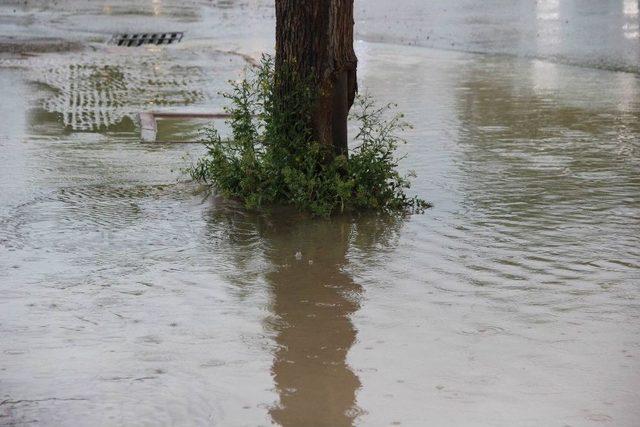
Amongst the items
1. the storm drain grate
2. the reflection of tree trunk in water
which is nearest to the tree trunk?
the reflection of tree trunk in water

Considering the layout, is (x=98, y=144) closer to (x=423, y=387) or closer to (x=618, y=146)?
(x=618, y=146)

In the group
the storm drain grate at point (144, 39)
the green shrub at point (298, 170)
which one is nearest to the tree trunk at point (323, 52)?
the green shrub at point (298, 170)

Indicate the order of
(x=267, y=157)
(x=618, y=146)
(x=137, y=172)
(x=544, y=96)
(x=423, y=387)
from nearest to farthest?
(x=423, y=387) < (x=267, y=157) < (x=137, y=172) < (x=618, y=146) < (x=544, y=96)

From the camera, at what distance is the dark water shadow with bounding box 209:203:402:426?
16.4ft

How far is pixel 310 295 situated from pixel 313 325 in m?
0.52

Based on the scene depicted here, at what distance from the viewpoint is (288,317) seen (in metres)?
6.07

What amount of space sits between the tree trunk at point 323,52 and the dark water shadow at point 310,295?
858 mm

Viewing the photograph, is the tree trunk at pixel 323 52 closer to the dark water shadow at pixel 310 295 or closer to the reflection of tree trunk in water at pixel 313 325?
the dark water shadow at pixel 310 295

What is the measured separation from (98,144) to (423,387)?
6.45m

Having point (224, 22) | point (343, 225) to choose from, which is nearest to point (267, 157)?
point (343, 225)

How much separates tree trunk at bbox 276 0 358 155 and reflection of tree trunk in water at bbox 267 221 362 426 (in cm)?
99

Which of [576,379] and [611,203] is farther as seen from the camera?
[611,203]

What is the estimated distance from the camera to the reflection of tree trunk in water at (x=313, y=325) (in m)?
4.94

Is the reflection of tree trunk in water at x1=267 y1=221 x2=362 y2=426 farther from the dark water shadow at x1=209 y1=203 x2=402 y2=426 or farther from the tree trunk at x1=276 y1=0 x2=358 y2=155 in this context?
the tree trunk at x1=276 y1=0 x2=358 y2=155
